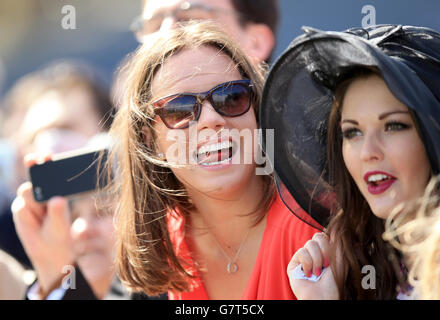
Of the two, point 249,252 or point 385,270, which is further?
point 249,252

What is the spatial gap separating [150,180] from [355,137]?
77 centimetres

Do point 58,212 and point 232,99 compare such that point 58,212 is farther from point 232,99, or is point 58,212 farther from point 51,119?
A: point 51,119

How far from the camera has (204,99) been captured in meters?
1.84

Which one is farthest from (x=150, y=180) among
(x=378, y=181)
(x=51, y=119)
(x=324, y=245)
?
(x=51, y=119)

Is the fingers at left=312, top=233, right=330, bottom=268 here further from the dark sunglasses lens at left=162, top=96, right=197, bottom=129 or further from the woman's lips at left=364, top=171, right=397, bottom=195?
the dark sunglasses lens at left=162, top=96, right=197, bottom=129

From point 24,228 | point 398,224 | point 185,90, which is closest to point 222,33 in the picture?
point 185,90

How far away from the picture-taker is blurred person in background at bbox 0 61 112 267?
3148mm

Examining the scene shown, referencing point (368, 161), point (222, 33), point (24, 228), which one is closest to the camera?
point (368, 161)

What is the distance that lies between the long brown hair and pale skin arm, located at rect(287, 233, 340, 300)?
3 cm

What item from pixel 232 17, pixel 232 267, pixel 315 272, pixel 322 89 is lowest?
pixel 232 267

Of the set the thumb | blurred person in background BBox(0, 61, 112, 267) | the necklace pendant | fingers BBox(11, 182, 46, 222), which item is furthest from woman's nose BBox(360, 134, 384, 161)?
blurred person in background BBox(0, 61, 112, 267)

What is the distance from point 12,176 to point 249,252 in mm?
1852
